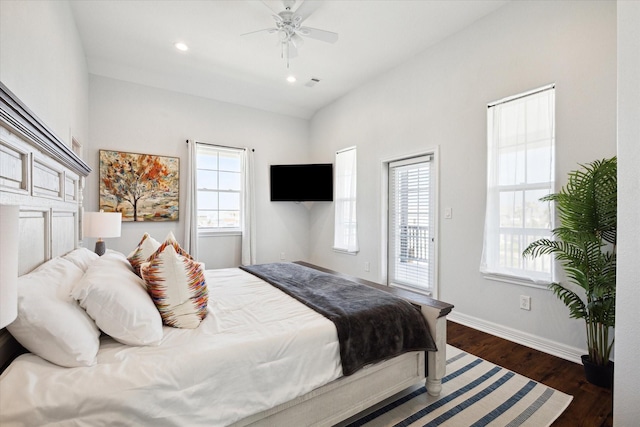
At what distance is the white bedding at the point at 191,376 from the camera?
2.92 ft

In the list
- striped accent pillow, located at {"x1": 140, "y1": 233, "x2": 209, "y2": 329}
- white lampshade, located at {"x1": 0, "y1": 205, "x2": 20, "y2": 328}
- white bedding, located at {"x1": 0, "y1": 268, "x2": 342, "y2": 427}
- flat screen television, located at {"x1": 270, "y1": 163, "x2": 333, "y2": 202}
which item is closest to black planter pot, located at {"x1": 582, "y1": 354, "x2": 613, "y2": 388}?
white bedding, located at {"x1": 0, "y1": 268, "x2": 342, "y2": 427}

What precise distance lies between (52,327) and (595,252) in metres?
2.97

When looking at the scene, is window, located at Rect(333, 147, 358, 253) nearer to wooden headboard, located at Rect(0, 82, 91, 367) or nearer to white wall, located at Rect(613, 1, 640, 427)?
white wall, located at Rect(613, 1, 640, 427)

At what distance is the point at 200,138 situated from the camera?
4.53m

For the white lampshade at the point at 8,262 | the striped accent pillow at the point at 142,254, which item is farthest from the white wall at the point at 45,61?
the white lampshade at the point at 8,262

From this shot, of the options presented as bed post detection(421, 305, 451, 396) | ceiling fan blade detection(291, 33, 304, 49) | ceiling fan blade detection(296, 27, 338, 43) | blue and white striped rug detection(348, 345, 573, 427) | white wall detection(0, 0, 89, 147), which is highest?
ceiling fan blade detection(291, 33, 304, 49)

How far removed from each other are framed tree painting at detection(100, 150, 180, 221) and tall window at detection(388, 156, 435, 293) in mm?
3192

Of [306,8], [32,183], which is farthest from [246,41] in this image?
[32,183]

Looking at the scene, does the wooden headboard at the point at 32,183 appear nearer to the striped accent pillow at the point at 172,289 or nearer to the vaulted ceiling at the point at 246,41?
the striped accent pillow at the point at 172,289

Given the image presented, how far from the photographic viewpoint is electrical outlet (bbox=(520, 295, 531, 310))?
2568 mm

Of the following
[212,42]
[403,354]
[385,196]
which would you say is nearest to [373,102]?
[385,196]

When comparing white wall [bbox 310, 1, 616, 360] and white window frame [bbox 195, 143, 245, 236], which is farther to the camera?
white window frame [bbox 195, 143, 245, 236]

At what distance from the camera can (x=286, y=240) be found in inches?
210

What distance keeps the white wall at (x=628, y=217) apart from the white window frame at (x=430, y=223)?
6.17 feet
